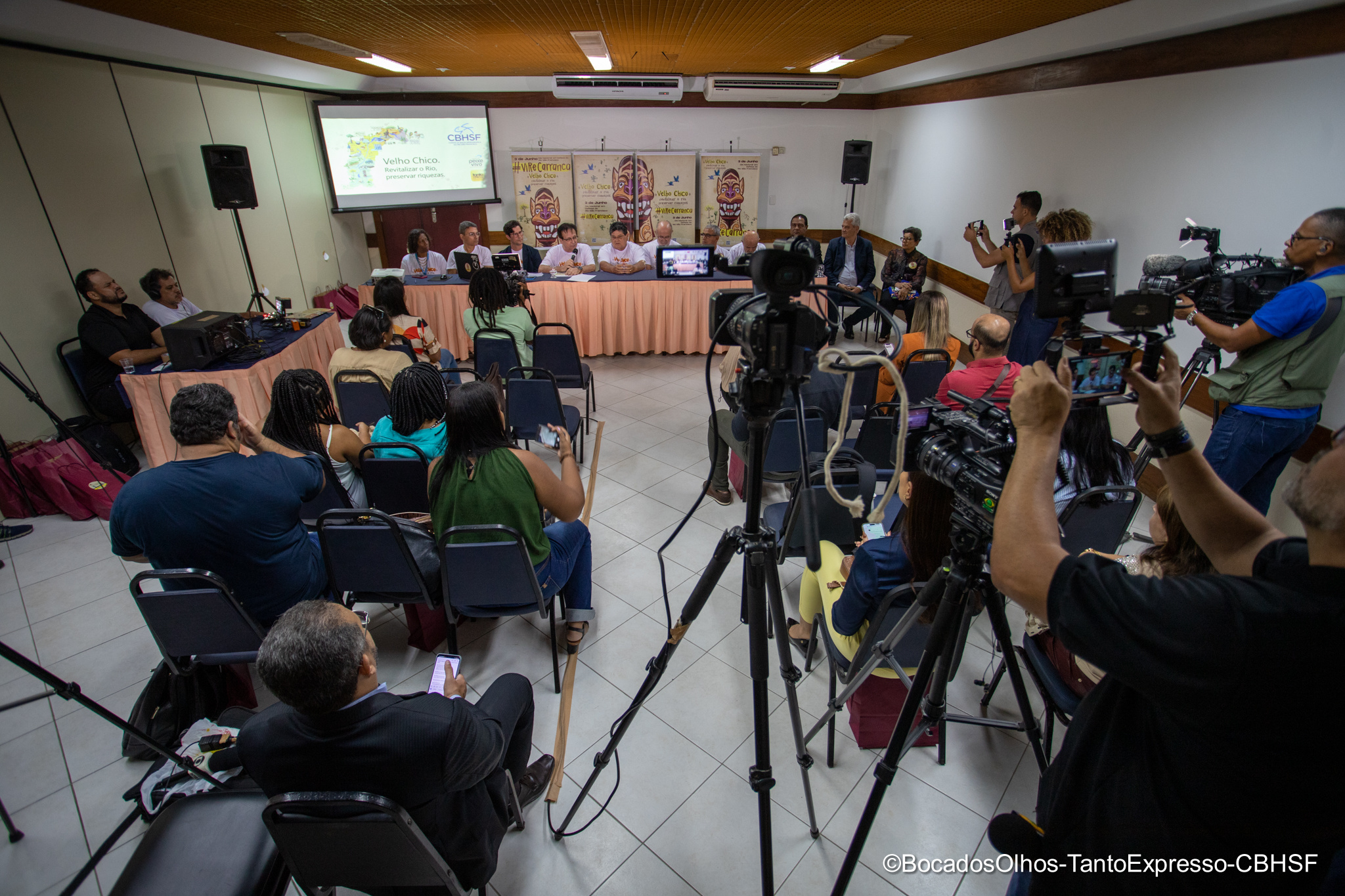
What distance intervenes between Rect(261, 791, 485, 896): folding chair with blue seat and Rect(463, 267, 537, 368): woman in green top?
3430mm

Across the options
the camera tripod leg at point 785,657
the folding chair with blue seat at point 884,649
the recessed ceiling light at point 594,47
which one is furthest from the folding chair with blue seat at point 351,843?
the recessed ceiling light at point 594,47

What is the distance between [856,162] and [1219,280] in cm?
564

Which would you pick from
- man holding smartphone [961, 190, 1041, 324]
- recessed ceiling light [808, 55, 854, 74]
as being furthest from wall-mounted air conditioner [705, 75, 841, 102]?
man holding smartphone [961, 190, 1041, 324]

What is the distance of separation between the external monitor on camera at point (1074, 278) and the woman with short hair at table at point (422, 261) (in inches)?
245

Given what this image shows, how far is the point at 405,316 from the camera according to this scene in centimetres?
461

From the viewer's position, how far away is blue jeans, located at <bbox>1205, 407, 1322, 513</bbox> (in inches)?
109

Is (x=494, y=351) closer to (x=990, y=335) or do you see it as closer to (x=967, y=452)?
(x=990, y=335)

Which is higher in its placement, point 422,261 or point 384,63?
point 384,63

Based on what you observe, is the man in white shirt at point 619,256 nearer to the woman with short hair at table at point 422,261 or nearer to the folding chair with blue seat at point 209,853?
the woman with short hair at table at point 422,261

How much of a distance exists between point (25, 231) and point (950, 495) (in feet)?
19.0

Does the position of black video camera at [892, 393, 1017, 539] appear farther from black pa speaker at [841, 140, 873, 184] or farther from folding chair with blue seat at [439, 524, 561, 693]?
black pa speaker at [841, 140, 873, 184]

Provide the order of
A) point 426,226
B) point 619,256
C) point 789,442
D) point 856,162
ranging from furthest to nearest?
point 426,226 → point 856,162 → point 619,256 → point 789,442

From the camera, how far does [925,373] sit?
3.66 metres

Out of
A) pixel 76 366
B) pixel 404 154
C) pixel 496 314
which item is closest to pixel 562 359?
pixel 496 314
